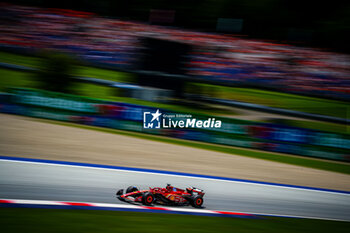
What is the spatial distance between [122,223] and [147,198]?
46cm

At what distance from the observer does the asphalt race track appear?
5.09 m

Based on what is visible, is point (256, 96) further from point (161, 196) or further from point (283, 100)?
point (161, 196)

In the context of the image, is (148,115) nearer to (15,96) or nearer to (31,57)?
(15,96)

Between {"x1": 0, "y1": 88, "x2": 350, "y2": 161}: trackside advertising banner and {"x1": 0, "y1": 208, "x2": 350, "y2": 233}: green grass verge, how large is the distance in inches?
197

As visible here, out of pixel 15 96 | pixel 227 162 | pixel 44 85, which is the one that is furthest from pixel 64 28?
pixel 227 162

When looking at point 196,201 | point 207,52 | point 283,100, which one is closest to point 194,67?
point 207,52

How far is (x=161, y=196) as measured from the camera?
4.68 metres

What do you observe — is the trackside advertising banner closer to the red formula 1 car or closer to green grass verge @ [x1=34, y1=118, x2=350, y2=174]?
green grass verge @ [x1=34, y1=118, x2=350, y2=174]

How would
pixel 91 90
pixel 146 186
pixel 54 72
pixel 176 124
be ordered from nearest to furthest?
pixel 146 186 < pixel 176 124 < pixel 54 72 < pixel 91 90

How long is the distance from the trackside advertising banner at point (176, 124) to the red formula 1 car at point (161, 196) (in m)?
5.08

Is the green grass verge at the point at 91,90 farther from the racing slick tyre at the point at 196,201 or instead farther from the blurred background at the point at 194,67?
the racing slick tyre at the point at 196,201

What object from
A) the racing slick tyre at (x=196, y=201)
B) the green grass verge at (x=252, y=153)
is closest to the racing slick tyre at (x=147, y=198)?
the racing slick tyre at (x=196, y=201)

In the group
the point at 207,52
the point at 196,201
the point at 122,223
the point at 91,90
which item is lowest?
the point at 122,223

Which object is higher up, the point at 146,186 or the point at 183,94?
the point at 183,94
